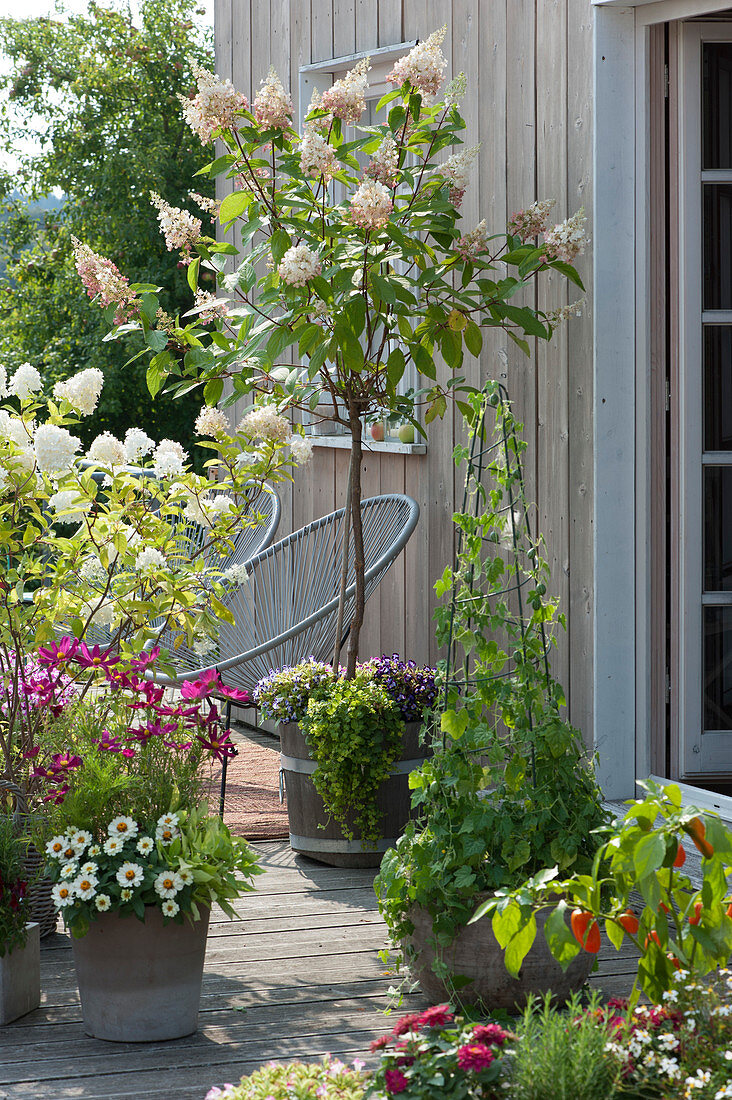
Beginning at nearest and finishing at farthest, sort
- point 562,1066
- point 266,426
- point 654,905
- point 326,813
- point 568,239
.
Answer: point 562,1066 < point 654,905 < point 266,426 < point 568,239 < point 326,813

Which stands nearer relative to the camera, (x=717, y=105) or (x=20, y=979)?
(x=20, y=979)

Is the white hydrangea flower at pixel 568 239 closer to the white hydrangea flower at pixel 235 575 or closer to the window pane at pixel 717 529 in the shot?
the window pane at pixel 717 529

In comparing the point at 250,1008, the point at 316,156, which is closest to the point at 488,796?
the point at 250,1008

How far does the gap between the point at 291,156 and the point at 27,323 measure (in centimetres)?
955

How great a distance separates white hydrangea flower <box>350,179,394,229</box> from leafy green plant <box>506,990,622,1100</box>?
6.35ft

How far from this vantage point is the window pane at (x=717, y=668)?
11.9 feet

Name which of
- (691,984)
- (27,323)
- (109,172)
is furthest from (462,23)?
(27,323)

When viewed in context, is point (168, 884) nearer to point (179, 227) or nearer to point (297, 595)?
point (179, 227)

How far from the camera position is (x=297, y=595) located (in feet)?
16.5

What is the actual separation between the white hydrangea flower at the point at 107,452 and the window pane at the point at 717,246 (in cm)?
176

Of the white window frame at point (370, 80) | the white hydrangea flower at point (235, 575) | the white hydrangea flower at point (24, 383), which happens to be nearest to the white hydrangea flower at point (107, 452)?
the white hydrangea flower at point (24, 383)

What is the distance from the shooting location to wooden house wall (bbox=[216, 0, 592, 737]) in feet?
11.8

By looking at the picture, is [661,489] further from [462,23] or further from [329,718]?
[462,23]

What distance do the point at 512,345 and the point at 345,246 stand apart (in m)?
0.90
